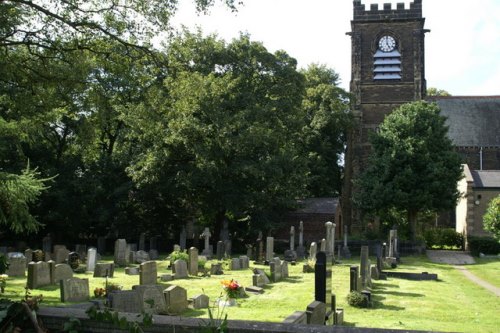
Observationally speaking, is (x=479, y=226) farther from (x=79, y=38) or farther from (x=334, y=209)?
(x=79, y=38)

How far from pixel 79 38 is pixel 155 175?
60.5 feet

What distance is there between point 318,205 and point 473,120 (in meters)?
17.6

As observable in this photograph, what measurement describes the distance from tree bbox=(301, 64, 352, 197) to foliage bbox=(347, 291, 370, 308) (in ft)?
86.7

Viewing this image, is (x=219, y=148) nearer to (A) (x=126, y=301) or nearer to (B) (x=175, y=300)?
(B) (x=175, y=300)

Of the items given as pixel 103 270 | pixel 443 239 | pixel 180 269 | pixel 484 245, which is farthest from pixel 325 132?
pixel 103 270

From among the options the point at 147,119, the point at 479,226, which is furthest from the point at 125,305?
the point at 479,226

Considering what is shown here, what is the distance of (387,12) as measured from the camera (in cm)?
4428

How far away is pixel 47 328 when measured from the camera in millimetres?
6188

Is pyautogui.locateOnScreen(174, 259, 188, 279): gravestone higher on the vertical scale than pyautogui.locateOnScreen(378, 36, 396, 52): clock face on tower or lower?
lower

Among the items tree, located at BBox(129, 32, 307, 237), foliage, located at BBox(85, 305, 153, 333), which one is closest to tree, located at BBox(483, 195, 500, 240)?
tree, located at BBox(129, 32, 307, 237)

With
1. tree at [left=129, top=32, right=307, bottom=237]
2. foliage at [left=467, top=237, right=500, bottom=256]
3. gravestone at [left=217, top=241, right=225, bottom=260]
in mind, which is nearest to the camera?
gravestone at [left=217, top=241, right=225, bottom=260]

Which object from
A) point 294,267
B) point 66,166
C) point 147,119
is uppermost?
point 147,119

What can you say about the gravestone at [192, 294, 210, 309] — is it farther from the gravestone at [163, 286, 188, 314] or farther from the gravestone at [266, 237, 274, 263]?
the gravestone at [266, 237, 274, 263]

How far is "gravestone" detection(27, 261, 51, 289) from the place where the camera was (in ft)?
47.8
